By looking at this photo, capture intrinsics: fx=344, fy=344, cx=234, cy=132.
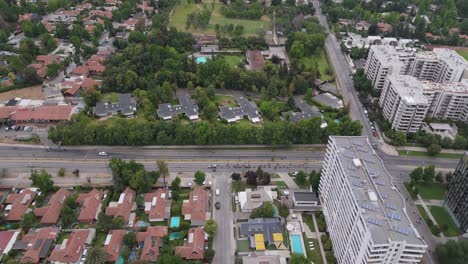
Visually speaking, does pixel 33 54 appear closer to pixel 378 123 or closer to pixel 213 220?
pixel 213 220

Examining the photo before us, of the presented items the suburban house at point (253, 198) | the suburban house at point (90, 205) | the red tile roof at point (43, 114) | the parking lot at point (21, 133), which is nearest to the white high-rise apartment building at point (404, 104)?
the suburban house at point (253, 198)

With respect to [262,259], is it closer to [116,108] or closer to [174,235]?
[174,235]

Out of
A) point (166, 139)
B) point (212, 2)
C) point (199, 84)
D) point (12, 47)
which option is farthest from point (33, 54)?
point (212, 2)

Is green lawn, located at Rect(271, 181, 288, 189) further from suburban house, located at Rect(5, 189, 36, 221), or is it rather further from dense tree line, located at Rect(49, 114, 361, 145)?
suburban house, located at Rect(5, 189, 36, 221)

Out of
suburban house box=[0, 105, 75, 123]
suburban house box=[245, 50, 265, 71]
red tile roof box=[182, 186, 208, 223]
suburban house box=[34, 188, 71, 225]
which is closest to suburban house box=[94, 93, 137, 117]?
suburban house box=[0, 105, 75, 123]

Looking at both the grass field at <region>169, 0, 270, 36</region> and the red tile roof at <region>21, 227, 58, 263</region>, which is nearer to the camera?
the red tile roof at <region>21, 227, 58, 263</region>

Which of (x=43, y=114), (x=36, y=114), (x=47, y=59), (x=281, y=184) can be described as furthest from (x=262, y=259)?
(x=47, y=59)

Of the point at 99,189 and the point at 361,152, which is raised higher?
the point at 361,152
